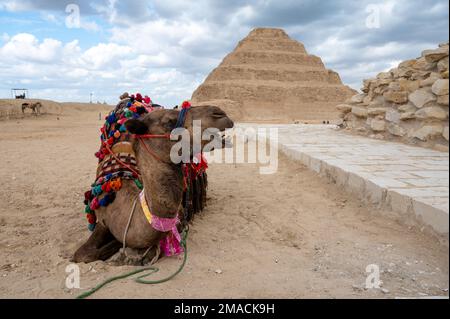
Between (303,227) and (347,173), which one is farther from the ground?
(347,173)

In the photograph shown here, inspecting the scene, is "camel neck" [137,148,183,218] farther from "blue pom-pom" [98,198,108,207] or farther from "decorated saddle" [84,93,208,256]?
"blue pom-pom" [98,198,108,207]

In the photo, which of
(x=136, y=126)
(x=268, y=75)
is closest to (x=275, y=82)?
(x=268, y=75)

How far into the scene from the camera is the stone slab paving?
11.0 feet

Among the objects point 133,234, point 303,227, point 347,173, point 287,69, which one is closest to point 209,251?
point 133,234

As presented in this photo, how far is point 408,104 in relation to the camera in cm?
806

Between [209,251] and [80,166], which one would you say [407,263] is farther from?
[80,166]

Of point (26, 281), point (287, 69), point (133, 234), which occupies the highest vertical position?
point (287, 69)

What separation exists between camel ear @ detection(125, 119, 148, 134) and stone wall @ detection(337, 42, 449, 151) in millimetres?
4866

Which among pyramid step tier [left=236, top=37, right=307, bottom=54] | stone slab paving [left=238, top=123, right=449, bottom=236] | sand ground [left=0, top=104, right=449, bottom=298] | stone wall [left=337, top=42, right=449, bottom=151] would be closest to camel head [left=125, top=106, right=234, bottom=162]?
sand ground [left=0, top=104, right=449, bottom=298]

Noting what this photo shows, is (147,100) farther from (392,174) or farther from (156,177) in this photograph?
(392,174)

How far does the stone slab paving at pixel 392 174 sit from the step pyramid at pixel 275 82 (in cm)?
3582

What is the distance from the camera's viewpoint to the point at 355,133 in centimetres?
1030

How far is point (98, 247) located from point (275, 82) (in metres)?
53.7
